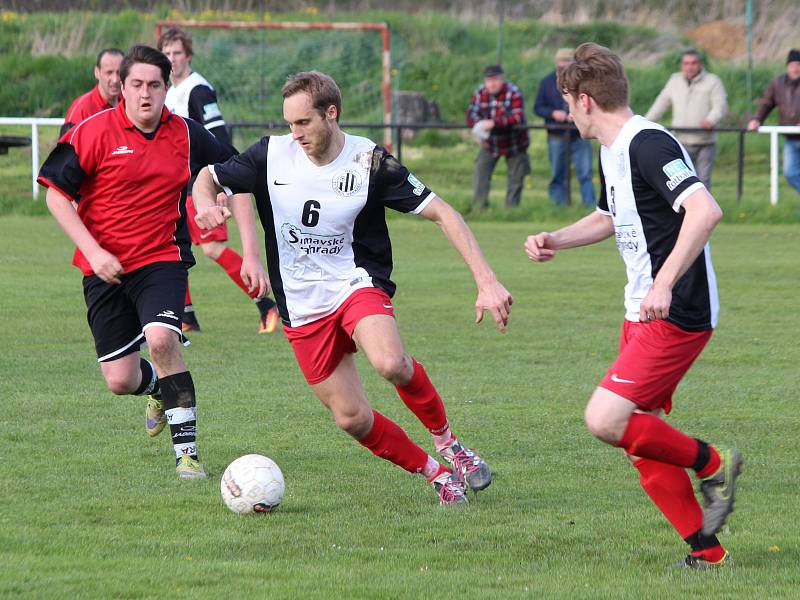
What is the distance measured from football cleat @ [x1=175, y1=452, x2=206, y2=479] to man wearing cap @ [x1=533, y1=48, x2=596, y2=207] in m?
12.1

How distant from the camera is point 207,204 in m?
5.73

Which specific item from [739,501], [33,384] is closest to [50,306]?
[33,384]

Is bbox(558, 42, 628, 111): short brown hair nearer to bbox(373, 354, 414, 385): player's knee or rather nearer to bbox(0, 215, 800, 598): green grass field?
bbox(373, 354, 414, 385): player's knee

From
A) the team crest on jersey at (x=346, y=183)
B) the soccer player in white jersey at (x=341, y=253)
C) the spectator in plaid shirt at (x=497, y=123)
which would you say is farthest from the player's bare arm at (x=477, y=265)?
the spectator in plaid shirt at (x=497, y=123)

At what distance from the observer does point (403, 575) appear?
473 centimetres

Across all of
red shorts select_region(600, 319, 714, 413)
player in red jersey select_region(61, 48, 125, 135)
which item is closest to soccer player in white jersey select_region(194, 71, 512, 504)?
red shorts select_region(600, 319, 714, 413)

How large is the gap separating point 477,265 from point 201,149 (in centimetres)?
184

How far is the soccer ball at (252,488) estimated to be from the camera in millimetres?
5543

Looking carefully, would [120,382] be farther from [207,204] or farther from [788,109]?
[788,109]

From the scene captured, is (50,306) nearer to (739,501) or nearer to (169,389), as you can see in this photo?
(169,389)

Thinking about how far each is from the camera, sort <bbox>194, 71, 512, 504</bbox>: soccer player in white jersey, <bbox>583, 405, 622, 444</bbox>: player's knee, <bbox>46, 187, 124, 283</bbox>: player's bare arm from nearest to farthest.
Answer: <bbox>583, 405, 622, 444</bbox>: player's knee < <bbox>194, 71, 512, 504</bbox>: soccer player in white jersey < <bbox>46, 187, 124, 283</bbox>: player's bare arm

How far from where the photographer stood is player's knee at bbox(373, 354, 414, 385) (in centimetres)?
557

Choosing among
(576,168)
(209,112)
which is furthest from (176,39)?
(576,168)

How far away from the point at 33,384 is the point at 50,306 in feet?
11.1
